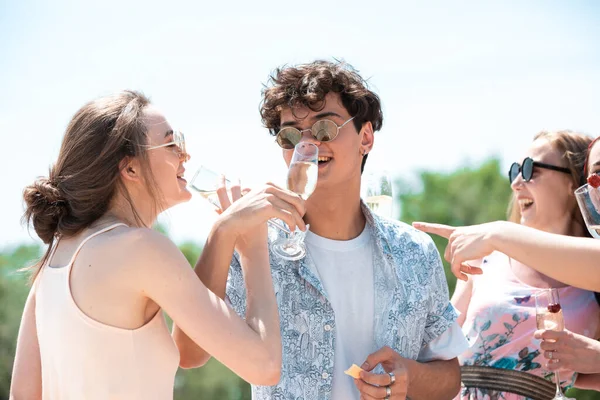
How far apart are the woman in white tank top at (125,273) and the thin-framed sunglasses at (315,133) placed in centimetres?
102

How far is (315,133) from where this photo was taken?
4520 mm

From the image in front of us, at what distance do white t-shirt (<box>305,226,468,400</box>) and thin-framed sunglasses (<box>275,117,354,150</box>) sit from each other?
0.59 m

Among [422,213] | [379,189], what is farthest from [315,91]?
[422,213]

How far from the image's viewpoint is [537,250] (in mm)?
4039

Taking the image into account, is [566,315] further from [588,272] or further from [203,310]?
[203,310]

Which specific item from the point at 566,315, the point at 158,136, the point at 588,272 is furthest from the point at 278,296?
the point at 566,315

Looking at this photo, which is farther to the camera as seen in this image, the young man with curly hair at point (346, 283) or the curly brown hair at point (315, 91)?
the curly brown hair at point (315, 91)

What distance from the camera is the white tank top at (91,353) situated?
3.01 m

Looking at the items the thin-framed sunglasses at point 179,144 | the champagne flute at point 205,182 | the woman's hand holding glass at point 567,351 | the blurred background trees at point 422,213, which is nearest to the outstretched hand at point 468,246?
the woman's hand holding glass at point 567,351

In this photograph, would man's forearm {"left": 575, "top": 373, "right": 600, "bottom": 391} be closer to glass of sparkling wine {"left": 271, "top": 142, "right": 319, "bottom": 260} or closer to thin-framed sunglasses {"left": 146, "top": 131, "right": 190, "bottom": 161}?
glass of sparkling wine {"left": 271, "top": 142, "right": 319, "bottom": 260}

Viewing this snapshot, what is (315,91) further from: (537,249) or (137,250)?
(137,250)

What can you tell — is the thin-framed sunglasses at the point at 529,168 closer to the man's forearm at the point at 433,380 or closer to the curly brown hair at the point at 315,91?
the curly brown hair at the point at 315,91

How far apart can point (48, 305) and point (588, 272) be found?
9.37 ft

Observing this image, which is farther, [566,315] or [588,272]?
[566,315]
